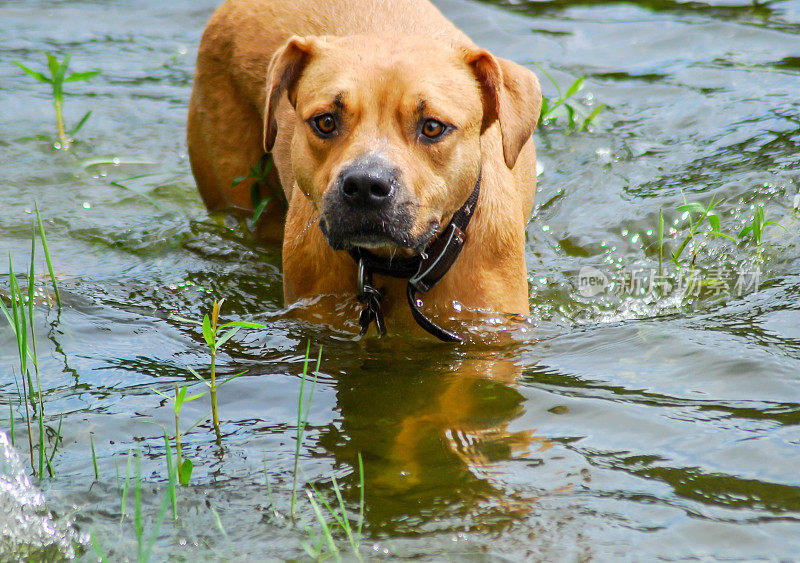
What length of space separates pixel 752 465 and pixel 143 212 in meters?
4.68

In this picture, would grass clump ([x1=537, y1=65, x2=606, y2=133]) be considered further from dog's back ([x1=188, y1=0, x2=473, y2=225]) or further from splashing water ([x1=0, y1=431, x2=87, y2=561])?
splashing water ([x1=0, y1=431, x2=87, y2=561])

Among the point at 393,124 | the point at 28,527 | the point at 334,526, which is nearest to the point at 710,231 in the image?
the point at 393,124

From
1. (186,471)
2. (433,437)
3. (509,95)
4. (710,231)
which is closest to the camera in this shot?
(186,471)

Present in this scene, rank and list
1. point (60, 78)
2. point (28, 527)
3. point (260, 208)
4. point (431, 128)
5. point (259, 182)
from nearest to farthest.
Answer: point (28, 527)
point (431, 128)
point (260, 208)
point (259, 182)
point (60, 78)

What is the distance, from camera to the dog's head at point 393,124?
3680mm

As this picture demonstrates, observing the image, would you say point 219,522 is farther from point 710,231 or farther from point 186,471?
point 710,231

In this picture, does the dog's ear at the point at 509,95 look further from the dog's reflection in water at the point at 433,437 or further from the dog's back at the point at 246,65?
the dog's back at the point at 246,65

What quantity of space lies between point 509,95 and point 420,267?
0.82 metres

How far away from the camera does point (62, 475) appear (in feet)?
10.2

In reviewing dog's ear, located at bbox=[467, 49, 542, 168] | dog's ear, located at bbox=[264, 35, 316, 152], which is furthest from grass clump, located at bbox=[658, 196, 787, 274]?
dog's ear, located at bbox=[264, 35, 316, 152]

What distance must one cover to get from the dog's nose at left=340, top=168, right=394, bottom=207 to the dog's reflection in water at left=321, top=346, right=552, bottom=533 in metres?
0.77

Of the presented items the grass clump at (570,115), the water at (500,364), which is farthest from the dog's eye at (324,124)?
the grass clump at (570,115)

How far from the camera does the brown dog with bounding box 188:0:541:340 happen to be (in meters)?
3.73

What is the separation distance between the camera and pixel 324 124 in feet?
12.9
